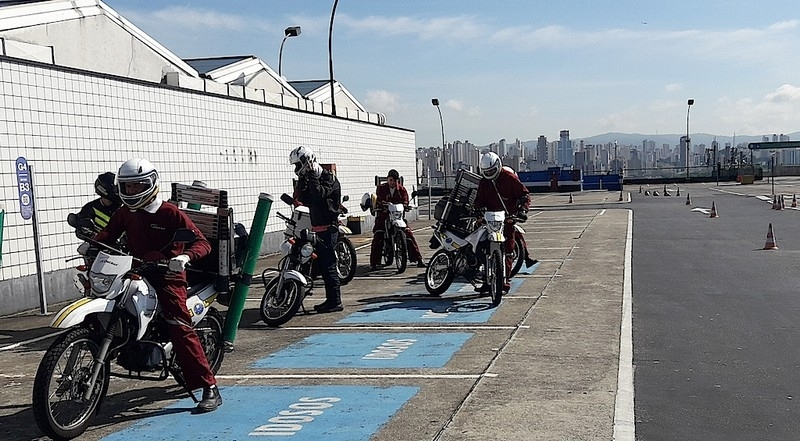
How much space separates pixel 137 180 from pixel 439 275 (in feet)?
20.7

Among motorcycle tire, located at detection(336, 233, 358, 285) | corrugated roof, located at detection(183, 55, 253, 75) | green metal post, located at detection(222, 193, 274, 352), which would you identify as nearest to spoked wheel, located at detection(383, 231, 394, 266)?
motorcycle tire, located at detection(336, 233, 358, 285)

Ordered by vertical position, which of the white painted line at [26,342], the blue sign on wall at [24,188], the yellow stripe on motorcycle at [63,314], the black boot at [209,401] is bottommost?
the white painted line at [26,342]

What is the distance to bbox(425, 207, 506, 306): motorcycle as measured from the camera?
426 inches

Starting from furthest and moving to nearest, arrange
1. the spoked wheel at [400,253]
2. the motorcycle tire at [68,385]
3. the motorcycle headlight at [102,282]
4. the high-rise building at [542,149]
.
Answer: the high-rise building at [542,149]
the spoked wheel at [400,253]
the motorcycle headlight at [102,282]
the motorcycle tire at [68,385]

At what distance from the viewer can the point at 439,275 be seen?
11695 millimetres

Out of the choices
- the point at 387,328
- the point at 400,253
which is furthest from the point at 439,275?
the point at 400,253

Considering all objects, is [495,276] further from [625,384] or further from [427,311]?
[625,384]

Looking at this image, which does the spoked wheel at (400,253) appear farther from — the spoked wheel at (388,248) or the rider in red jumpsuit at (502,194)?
the rider in red jumpsuit at (502,194)

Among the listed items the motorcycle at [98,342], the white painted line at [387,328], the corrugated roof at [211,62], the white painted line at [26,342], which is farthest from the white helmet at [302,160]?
the corrugated roof at [211,62]

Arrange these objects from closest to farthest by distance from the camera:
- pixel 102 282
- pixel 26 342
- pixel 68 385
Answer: pixel 68 385 < pixel 102 282 < pixel 26 342

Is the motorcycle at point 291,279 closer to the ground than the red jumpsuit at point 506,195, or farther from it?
closer to the ground

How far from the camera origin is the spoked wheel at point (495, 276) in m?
10.7

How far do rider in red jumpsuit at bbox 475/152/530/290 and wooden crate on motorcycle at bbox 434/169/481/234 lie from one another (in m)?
0.32

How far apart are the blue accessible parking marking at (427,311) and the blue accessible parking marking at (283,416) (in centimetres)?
323
